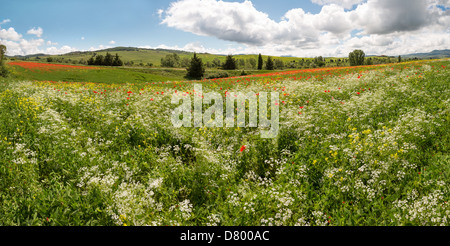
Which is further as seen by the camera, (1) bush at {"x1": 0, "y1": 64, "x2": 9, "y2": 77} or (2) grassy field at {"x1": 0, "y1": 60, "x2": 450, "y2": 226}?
(1) bush at {"x1": 0, "y1": 64, "x2": 9, "y2": 77}

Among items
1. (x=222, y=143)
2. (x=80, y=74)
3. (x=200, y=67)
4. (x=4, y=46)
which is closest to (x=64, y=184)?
(x=222, y=143)

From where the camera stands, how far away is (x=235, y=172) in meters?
5.47

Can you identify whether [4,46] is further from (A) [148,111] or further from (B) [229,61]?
(B) [229,61]

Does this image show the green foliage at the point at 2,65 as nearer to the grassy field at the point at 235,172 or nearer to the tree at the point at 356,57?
the grassy field at the point at 235,172

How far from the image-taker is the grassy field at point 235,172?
3953 mm

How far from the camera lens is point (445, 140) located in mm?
5578

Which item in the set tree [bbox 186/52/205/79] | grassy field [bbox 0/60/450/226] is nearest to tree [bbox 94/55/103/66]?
tree [bbox 186/52/205/79]

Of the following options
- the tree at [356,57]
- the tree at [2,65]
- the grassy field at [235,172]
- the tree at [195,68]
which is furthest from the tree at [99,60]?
the tree at [356,57]

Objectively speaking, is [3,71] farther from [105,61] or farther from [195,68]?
[105,61]

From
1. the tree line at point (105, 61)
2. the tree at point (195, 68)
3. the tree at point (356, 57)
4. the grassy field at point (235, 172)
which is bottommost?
the grassy field at point (235, 172)

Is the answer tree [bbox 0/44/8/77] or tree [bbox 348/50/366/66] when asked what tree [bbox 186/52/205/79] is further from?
tree [bbox 348/50/366/66]

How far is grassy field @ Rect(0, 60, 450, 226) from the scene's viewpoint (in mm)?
3953

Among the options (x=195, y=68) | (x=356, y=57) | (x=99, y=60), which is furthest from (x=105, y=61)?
(x=356, y=57)
